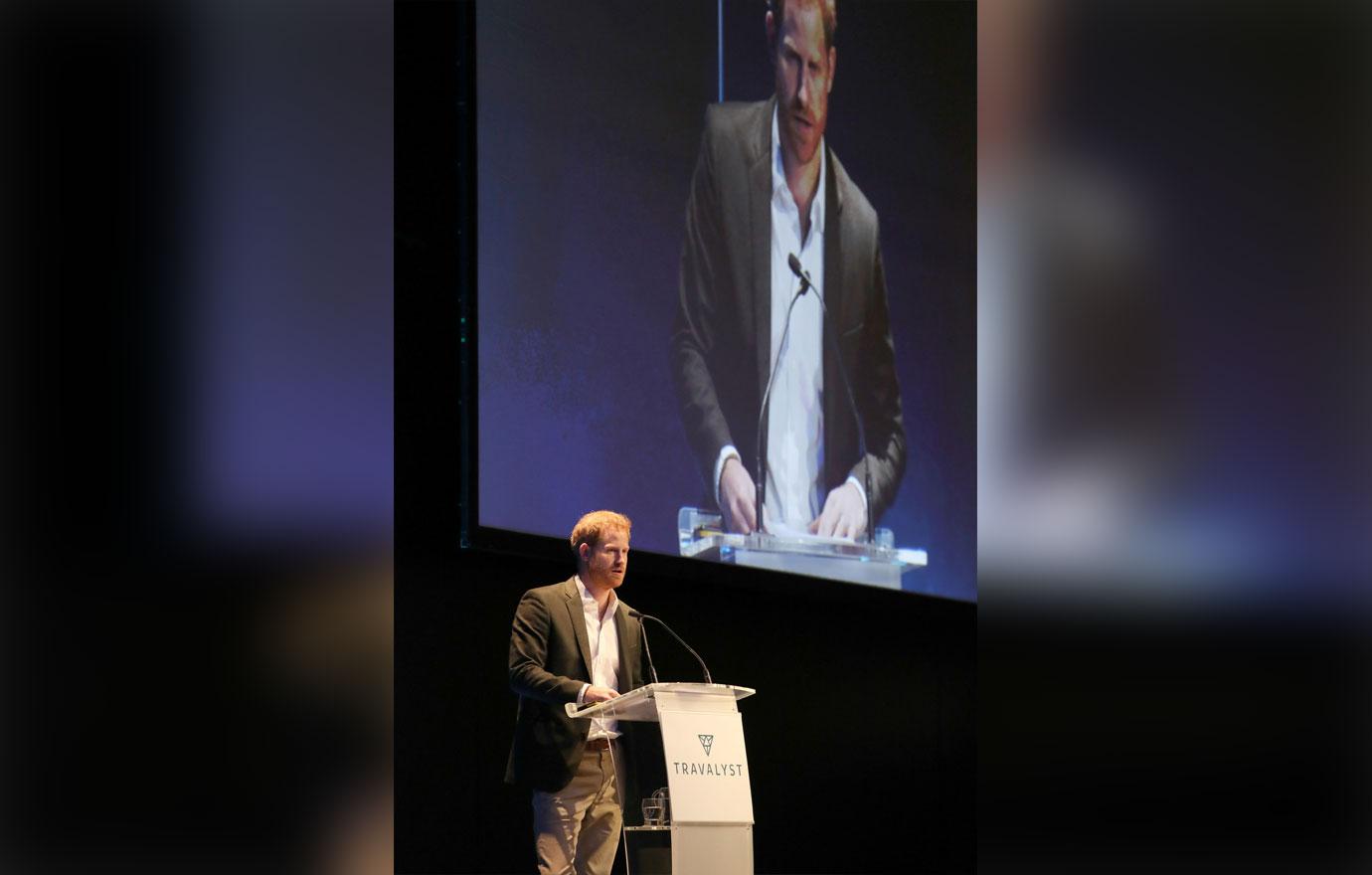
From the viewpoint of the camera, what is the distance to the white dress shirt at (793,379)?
5574 mm

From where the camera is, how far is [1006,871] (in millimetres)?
704

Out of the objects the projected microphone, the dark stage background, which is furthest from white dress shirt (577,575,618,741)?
the projected microphone

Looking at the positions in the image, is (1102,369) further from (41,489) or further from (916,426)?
(916,426)

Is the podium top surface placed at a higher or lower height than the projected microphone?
lower

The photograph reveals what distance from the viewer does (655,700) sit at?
3533 mm

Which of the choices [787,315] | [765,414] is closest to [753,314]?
[787,315]

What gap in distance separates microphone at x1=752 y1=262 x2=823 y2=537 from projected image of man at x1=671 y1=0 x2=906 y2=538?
0.01 metres

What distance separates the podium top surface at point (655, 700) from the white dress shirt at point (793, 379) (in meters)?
1.84

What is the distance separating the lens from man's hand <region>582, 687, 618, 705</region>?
12.1 ft

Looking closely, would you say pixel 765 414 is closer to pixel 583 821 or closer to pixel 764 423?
pixel 764 423

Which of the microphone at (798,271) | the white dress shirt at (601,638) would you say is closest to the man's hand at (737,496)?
the microphone at (798,271)

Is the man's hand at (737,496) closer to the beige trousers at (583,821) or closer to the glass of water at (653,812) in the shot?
the beige trousers at (583,821)

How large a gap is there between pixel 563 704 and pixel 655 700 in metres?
0.40

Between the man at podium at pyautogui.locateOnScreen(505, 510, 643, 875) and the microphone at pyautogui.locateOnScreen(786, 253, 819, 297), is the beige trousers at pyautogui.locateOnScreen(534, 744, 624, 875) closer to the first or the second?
the man at podium at pyautogui.locateOnScreen(505, 510, 643, 875)
